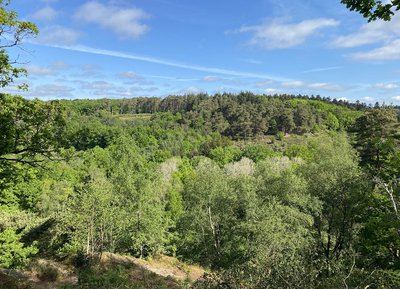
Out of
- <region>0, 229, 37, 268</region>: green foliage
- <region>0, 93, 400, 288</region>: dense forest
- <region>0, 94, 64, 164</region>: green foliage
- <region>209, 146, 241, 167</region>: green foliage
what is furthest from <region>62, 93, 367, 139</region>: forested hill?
<region>0, 94, 64, 164</region>: green foliage

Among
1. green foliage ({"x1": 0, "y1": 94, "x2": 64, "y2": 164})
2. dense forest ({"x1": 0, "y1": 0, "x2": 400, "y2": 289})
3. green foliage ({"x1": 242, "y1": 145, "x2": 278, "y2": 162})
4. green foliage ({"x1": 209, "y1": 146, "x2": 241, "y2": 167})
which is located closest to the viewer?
dense forest ({"x1": 0, "y1": 0, "x2": 400, "y2": 289})

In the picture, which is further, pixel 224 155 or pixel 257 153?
pixel 224 155

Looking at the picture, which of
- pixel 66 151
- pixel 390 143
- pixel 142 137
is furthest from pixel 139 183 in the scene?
pixel 142 137

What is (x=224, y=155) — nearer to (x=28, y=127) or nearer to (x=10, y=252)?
(x=10, y=252)

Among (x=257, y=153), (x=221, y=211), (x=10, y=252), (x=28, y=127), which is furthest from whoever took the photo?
(x=257, y=153)

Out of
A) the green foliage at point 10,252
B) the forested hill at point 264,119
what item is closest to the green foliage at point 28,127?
the green foliage at point 10,252

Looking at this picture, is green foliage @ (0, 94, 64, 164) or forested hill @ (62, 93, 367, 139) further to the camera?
forested hill @ (62, 93, 367, 139)

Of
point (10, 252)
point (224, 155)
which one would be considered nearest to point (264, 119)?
point (224, 155)

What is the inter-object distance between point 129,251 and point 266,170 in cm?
1548

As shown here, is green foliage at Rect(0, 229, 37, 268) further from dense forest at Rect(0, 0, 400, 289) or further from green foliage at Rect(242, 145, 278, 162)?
green foliage at Rect(242, 145, 278, 162)

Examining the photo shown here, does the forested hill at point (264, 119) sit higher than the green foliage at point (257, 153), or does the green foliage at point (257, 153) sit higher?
the forested hill at point (264, 119)

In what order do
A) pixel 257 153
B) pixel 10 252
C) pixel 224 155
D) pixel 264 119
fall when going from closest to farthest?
1. pixel 10 252
2. pixel 257 153
3. pixel 224 155
4. pixel 264 119

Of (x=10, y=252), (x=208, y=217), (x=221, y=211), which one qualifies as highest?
(x=221, y=211)

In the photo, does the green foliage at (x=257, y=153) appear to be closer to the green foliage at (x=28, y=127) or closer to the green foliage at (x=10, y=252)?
the green foliage at (x=10, y=252)
